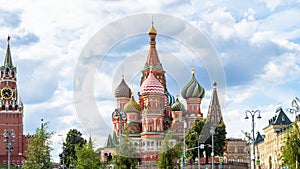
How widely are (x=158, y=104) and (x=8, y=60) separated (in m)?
65.9

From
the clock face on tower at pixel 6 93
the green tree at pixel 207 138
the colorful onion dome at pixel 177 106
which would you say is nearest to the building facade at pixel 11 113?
the clock face on tower at pixel 6 93

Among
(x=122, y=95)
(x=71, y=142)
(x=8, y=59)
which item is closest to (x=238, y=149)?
(x=122, y=95)

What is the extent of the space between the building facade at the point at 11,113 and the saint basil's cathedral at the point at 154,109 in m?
37.8

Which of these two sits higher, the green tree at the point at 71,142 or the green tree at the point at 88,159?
the green tree at the point at 71,142

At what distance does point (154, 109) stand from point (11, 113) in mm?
58415

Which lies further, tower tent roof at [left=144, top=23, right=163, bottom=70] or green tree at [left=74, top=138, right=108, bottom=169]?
tower tent roof at [left=144, top=23, right=163, bottom=70]

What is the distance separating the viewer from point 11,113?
15425cm

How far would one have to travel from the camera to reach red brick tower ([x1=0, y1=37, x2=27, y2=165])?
488 feet

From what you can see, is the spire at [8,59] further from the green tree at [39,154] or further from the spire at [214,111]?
the green tree at [39,154]

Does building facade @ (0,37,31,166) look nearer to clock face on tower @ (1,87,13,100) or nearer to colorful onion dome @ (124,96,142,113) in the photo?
clock face on tower @ (1,87,13,100)

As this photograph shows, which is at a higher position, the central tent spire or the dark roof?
the central tent spire

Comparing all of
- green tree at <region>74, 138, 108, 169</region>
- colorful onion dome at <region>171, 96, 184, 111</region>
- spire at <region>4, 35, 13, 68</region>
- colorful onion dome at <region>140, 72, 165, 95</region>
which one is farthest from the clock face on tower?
green tree at <region>74, 138, 108, 169</region>

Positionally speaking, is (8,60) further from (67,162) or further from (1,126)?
(67,162)

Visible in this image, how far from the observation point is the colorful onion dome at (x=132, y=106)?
394 feet
